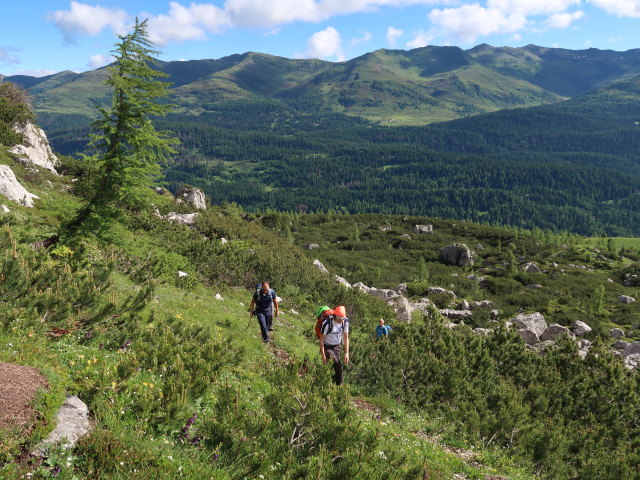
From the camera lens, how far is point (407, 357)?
15891mm

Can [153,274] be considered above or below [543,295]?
above

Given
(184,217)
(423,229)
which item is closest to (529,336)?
(184,217)

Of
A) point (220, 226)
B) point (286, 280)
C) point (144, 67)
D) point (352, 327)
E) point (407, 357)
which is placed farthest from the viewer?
point (220, 226)

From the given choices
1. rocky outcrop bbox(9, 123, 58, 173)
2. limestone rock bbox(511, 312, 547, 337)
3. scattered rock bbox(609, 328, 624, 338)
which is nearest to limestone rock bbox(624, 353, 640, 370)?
limestone rock bbox(511, 312, 547, 337)

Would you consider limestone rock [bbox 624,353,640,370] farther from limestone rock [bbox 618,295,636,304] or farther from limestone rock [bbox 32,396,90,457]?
limestone rock [bbox 32,396,90,457]

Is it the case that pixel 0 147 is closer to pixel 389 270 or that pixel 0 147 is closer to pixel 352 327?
pixel 352 327

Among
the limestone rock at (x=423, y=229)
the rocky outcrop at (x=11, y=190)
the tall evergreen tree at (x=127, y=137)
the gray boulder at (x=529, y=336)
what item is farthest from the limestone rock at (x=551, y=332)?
the limestone rock at (x=423, y=229)

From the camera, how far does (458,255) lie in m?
74.6

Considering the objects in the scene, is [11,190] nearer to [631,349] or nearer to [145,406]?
[145,406]

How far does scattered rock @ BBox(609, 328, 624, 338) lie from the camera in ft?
132

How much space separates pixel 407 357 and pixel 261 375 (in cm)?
748

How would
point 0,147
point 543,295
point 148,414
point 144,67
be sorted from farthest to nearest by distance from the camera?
1. point 543,295
2. point 0,147
3. point 144,67
4. point 148,414

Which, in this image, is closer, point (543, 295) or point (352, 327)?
point (352, 327)

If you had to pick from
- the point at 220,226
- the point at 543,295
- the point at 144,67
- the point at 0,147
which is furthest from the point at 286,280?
the point at 543,295
